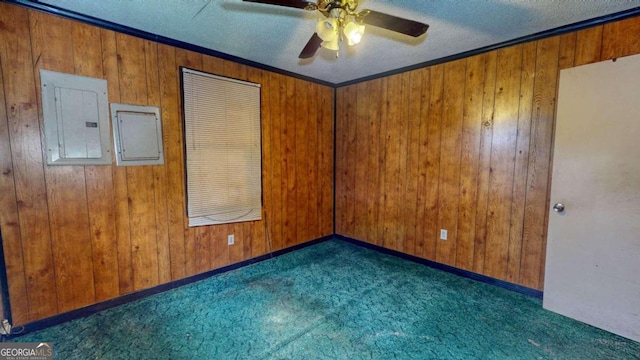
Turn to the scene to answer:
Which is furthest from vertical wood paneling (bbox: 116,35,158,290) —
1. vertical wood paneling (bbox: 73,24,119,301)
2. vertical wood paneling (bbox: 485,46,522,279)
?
vertical wood paneling (bbox: 485,46,522,279)

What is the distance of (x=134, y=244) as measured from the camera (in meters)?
2.36

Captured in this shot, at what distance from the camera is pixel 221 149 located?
2863mm

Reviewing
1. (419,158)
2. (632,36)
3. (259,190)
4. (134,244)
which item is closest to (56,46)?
(134,244)

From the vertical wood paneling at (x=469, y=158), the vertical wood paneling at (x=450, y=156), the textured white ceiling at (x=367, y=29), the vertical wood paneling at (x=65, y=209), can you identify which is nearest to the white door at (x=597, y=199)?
the textured white ceiling at (x=367, y=29)

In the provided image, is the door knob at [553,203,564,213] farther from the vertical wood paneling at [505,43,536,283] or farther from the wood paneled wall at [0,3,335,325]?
the wood paneled wall at [0,3,335,325]

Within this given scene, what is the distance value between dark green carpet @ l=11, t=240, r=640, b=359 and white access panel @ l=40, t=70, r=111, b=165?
1.30m

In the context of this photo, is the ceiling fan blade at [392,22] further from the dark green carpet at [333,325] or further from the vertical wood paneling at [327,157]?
the vertical wood paneling at [327,157]

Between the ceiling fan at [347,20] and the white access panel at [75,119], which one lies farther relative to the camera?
the white access panel at [75,119]

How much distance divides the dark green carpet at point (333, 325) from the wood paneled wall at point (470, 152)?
55cm

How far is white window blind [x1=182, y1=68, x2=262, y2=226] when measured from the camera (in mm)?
2650

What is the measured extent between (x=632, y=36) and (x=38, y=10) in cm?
430

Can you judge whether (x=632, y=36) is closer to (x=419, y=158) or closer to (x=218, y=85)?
(x=419, y=158)

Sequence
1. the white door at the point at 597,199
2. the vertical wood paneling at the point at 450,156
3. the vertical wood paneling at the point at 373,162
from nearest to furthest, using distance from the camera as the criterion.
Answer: the white door at the point at 597,199 → the vertical wood paneling at the point at 450,156 → the vertical wood paneling at the point at 373,162

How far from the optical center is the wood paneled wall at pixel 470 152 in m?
2.33
